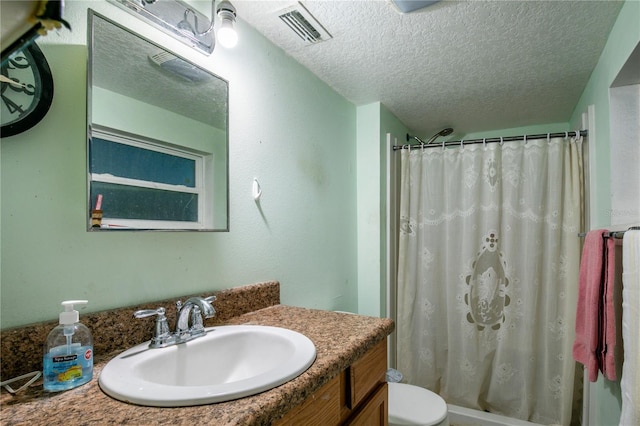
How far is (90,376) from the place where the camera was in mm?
703

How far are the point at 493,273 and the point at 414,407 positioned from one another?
100 centimetres

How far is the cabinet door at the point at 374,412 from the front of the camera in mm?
947

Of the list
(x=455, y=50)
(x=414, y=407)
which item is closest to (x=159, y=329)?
(x=414, y=407)

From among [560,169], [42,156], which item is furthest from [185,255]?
[560,169]

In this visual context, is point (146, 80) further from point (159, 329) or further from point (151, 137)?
point (159, 329)

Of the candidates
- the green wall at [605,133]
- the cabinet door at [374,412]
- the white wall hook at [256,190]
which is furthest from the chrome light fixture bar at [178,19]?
the green wall at [605,133]

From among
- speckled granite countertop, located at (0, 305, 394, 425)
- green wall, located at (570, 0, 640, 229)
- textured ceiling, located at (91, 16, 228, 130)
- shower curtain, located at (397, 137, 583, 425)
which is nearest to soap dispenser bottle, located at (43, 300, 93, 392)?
speckled granite countertop, located at (0, 305, 394, 425)

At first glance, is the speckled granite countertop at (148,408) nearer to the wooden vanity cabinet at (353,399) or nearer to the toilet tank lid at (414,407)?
the wooden vanity cabinet at (353,399)

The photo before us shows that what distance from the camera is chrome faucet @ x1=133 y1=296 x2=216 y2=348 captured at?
89 centimetres

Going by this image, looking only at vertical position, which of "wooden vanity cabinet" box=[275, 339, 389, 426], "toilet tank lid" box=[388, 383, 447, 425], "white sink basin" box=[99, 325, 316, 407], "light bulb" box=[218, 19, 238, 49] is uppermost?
"light bulb" box=[218, 19, 238, 49]

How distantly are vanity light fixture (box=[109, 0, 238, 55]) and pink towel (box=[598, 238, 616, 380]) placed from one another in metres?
1.58

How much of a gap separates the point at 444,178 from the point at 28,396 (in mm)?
2196

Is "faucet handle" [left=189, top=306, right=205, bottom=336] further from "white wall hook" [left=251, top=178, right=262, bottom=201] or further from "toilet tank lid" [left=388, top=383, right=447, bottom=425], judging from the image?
"toilet tank lid" [left=388, top=383, right=447, bottom=425]

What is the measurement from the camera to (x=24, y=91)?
0.73 meters
